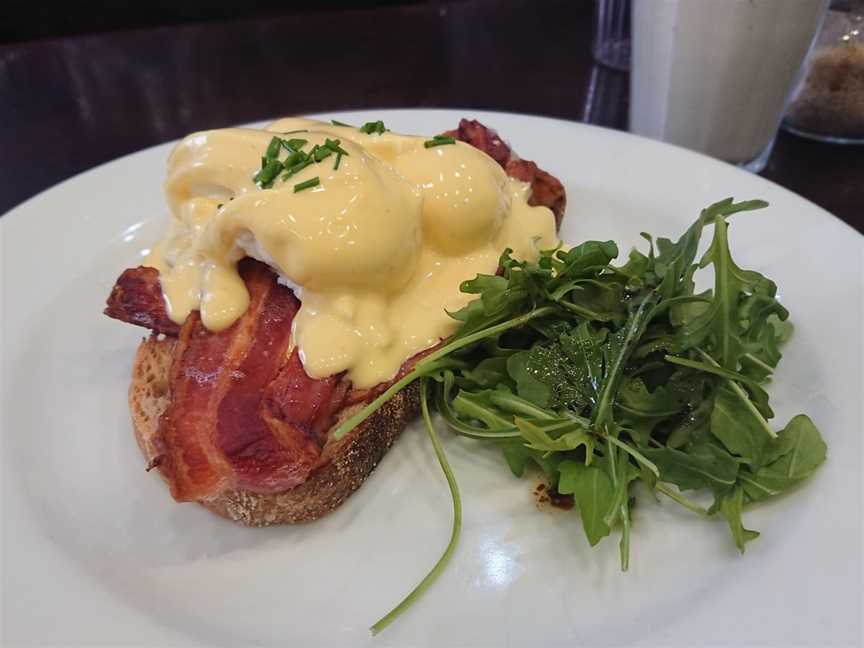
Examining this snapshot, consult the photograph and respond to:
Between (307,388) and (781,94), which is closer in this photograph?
(307,388)

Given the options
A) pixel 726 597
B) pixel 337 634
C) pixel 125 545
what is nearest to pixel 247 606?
pixel 337 634

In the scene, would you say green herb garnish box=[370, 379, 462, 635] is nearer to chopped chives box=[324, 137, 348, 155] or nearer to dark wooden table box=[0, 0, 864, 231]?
chopped chives box=[324, 137, 348, 155]

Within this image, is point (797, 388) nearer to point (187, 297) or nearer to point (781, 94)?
point (781, 94)

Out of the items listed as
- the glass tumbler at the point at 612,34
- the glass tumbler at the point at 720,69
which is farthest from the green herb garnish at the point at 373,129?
the glass tumbler at the point at 612,34

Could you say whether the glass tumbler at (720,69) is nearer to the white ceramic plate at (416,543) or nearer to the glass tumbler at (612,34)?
the white ceramic plate at (416,543)

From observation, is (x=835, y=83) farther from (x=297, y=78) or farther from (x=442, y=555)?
(x=297, y=78)

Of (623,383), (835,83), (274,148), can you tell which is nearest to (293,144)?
(274,148)

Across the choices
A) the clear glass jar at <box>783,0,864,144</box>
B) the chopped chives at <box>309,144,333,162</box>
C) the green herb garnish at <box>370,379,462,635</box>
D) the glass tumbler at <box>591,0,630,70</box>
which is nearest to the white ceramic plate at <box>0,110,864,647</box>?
the green herb garnish at <box>370,379,462,635</box>
